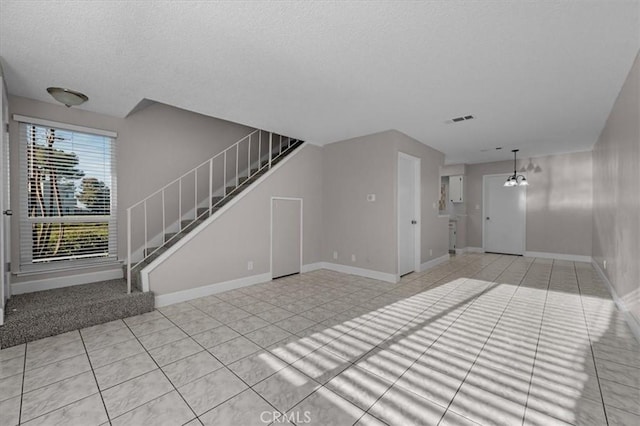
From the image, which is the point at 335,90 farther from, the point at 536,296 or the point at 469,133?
the point at 536,296

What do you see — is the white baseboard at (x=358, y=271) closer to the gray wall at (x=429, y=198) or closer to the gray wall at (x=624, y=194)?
the gray wall at (x=429, y=198)

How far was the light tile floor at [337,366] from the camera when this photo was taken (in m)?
1.67

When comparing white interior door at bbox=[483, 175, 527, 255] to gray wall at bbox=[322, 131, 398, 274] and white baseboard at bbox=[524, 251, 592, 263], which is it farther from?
gray wall at bbox=[322, 131, 398, 274]

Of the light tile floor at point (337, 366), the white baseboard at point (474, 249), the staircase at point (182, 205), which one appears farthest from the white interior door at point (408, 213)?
the white baseboard at point (474, 249)

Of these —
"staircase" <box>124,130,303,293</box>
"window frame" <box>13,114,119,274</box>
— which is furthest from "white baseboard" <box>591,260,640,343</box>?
"window frame" <box>13,114,119,274</box>

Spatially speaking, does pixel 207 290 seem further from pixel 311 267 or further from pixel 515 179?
pixel 515 179

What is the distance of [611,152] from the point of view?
4.01 metres

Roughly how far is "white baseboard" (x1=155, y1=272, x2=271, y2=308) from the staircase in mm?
353

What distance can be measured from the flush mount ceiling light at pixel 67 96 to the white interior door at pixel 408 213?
4.48m

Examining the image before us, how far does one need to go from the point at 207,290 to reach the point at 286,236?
5.45 feet

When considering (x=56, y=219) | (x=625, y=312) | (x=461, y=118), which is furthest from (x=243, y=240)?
(x=625, y=312)

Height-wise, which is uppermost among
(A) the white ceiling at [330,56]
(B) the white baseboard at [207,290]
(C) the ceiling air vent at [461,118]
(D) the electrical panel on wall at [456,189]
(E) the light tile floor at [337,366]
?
(C) the ceiling air vent at [461,118]

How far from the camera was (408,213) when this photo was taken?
17.6ft

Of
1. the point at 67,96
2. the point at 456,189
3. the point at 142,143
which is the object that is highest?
the point at 67,96
